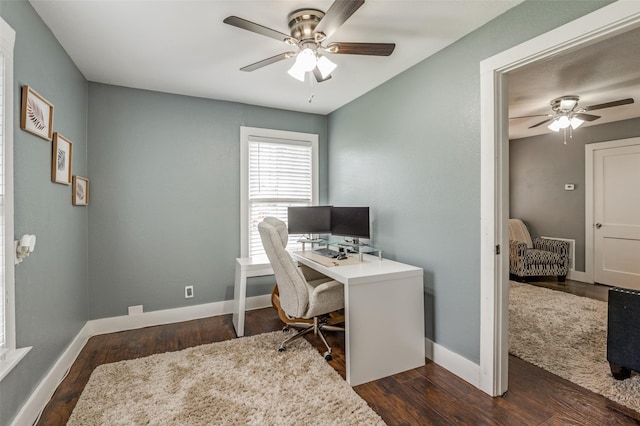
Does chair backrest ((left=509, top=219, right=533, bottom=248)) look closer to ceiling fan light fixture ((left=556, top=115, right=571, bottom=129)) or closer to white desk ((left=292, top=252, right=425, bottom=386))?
ceiling fan light fixture ((left=556, top=115, right=571, bottom=129))

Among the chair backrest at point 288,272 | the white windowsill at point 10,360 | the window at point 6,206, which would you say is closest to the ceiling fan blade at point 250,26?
the window at point 6,206

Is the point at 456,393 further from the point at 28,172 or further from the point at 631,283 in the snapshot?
the point at 631,283

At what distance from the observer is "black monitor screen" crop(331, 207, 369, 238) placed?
119 inches

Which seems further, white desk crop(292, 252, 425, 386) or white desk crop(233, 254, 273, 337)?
white desk crop(233, 254, 273, 337)

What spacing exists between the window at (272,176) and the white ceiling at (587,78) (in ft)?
7.89

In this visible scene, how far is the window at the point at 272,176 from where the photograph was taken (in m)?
3.62

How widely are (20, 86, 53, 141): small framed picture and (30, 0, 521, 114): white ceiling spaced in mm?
550

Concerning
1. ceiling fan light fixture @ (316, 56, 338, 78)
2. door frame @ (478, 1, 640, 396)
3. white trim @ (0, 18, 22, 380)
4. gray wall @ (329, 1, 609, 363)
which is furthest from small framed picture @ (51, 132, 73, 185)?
door frame @ (478, 1, 640, 396)

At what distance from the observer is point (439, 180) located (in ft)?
7.89

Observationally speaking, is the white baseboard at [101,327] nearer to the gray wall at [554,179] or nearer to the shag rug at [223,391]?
the shag rug at [223,391]

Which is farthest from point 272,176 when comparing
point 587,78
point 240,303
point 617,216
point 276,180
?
point 617,216

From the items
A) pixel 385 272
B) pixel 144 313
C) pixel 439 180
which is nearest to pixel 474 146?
pixel 439 180

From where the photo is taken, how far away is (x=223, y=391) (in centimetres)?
201

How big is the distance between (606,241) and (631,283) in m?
0.64
